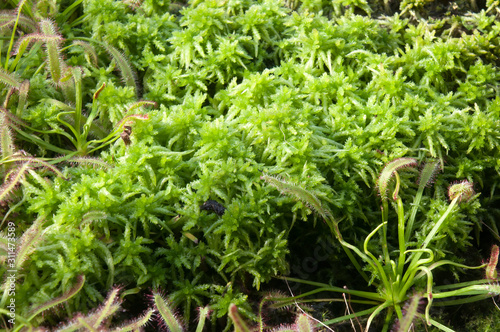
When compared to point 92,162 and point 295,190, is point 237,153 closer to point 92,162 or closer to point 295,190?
point 295,190

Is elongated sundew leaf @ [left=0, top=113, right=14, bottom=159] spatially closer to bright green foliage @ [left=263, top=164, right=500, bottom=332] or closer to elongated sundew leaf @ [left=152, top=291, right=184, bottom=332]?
elongated sundew leaf @ [left=152, top=291, right=184, bottom=332]

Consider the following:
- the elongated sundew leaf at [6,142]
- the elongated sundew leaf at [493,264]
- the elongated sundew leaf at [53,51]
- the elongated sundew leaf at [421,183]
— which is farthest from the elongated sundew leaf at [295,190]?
the elongated sundew leaf at [53,51]

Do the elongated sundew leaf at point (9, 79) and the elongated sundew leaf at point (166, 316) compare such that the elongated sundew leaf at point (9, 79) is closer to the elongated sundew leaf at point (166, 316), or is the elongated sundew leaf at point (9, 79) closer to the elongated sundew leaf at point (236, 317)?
the elongated sundew leaf at point (166, 316)

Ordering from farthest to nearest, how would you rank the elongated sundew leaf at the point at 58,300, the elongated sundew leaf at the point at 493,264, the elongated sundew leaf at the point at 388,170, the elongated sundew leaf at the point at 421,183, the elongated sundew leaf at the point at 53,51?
the elongated sundew leaf at the point at 53,51
the elongated sundew leaf at the point at 421,183
the elongated sundew leaf at the point at 388,170
the elongated sundew leaf at the point at 493,264
the elongated sundew leaf at the point at 58,300

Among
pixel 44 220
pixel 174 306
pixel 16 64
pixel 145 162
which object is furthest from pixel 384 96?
pixel 16 64

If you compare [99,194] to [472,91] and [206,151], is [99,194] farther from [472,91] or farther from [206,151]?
[472,91]

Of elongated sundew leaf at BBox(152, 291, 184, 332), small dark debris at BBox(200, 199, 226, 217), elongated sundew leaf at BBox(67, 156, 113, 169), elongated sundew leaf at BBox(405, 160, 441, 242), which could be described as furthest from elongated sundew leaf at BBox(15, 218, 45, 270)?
elongated sundew leaf at BBox(405, 160, 441, 242)

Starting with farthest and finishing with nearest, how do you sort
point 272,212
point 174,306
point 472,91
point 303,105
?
point 472,91
point 303,105
point 272,212
point 174,306
